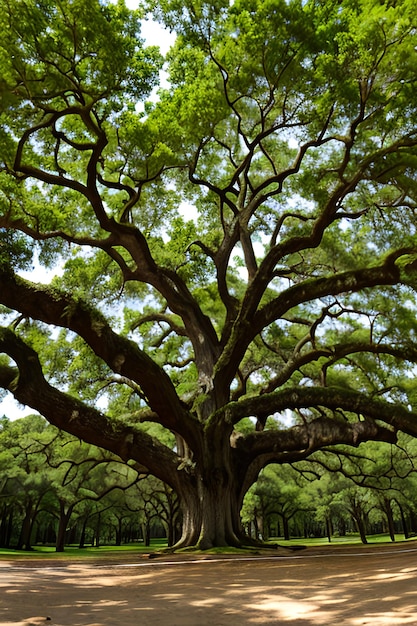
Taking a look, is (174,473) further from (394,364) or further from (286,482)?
(286,482)

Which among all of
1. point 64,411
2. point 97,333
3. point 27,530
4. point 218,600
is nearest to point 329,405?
point 97,333

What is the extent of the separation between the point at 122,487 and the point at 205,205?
16852 millimetres

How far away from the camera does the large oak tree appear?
909 cm

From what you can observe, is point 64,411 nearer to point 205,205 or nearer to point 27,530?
point 205,205

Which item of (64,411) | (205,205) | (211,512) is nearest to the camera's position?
(64,411)

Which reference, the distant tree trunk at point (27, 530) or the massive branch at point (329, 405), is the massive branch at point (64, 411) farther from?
the distant tree trunk at point (27, 530)

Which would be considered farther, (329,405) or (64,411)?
(329,405)

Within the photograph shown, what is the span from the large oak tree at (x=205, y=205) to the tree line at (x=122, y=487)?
239 inches

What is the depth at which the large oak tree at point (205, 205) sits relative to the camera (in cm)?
909

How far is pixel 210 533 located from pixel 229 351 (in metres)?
4.31

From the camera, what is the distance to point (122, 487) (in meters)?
25.1

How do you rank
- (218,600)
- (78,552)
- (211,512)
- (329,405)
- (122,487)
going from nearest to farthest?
1. (218,600)
2. (329,405)
3. (211,512)
4. (78,552)
5. (122,487)

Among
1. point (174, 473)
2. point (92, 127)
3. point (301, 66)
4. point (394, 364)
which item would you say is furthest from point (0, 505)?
point (301, 66)

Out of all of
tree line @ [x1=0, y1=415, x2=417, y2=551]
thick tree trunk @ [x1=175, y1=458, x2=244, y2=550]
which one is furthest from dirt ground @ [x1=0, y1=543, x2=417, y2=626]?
tree line @ [x1=0, y1=415, x2=417, y2=551]
